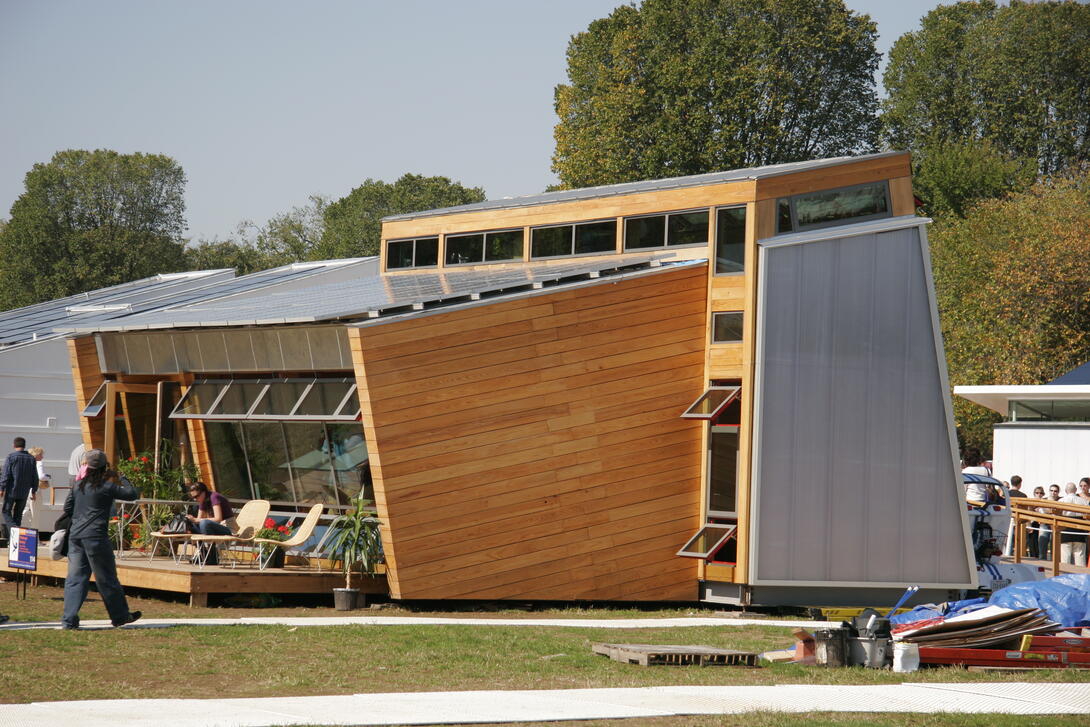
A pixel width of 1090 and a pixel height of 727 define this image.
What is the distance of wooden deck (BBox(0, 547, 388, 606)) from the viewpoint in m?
14.5

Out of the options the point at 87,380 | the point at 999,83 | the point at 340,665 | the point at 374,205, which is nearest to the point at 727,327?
the point at 340,665

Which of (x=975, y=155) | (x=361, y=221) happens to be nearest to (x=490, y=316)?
(x=975, y=155)

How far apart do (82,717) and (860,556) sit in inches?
427

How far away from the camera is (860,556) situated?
52.5ft

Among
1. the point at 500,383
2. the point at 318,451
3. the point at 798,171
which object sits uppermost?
the point at 798,171

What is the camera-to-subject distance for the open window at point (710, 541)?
15898mm

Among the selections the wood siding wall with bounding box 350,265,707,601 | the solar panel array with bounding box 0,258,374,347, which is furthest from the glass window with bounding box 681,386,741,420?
the solar panel array with bounding box 0,258,374,347

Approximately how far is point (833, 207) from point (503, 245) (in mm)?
4999

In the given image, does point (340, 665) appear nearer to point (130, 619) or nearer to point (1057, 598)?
point (130, 619)

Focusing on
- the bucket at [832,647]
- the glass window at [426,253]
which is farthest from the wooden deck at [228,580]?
the glass window at [426,253]

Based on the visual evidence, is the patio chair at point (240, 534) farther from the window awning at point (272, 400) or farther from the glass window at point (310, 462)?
the window awning at point (272, 400)

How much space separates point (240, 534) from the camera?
53.9 ft

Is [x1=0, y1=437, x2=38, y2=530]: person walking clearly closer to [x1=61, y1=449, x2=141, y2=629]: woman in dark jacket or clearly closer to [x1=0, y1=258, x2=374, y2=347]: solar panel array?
[x1=0, y1=258, x2=374, y2=347]: solar panel array

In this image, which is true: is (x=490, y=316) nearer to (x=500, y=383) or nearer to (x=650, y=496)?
(x=500, y=383)
